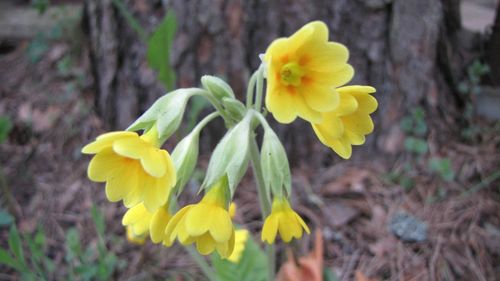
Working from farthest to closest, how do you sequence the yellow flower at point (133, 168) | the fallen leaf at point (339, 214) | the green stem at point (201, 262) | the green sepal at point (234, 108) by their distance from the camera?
the fallen leaf at point (339, 214) → the green stem at point (201, 262) → the green sepal at point (234, 108) → the yellow flower at point (133, 168)

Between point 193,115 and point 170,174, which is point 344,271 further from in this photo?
point 170,174

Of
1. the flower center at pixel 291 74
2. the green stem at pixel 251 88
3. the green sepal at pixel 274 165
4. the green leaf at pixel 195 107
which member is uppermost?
the flower center at pixel 291 74

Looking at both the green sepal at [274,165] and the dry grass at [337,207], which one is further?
the dry grass at [337,207]

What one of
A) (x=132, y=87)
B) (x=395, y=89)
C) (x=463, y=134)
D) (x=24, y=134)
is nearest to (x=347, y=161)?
(x=395, y=89)

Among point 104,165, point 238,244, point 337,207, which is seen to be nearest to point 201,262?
point 238,244

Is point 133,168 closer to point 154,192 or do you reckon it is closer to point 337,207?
point 154,192

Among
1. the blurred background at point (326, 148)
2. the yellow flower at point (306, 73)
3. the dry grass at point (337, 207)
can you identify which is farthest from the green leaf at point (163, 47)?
the yellow flower at point (306, 73)

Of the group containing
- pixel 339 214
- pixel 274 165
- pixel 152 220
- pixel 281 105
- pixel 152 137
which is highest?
pixel 281 105

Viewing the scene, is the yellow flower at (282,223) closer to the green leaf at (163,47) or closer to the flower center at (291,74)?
the flower center at (291,74)
